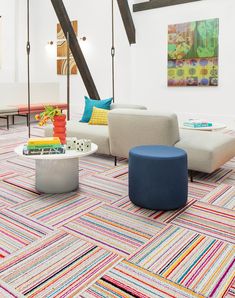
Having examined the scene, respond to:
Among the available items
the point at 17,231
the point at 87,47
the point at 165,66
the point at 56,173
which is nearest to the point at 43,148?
the point at 56,173

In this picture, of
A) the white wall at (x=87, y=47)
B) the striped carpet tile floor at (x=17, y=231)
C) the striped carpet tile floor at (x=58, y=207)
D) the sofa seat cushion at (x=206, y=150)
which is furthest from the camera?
the white wall at (x=87, y=47)

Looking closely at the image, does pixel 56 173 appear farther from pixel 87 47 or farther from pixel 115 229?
pixel 87 47

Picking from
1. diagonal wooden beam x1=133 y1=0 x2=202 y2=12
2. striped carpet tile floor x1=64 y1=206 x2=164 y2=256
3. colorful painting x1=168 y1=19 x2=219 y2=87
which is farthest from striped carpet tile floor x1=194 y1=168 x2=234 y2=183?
diagonal wooden beam x1=133 y1=0 x2=202 y2=12

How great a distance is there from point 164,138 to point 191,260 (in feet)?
5.47

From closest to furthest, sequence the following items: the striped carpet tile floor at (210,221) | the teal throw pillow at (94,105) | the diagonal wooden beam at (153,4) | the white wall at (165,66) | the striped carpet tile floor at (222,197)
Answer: the striped carpet tile floor at (210,221)
the striped carpet tile floor at (222,197)
the teal throw pillow at (94,105)
the white wall at (165,66)
the diagonal wooden beam at (153,4)

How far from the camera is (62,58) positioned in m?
9.80

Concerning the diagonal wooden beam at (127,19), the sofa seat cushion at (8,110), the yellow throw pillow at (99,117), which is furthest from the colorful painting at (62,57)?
the yellow throw pillow at (99,117)

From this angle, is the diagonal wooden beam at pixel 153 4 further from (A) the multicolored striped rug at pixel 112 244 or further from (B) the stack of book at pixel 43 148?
(B) the stack of book at pixel 43 148

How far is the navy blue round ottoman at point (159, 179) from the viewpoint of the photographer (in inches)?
106

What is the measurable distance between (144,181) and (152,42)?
5980mm

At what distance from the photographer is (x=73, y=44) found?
809 cm

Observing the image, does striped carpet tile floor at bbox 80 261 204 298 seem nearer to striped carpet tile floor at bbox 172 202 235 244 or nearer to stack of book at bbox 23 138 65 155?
striped carpet tile floor at bbox 172 202 235 244

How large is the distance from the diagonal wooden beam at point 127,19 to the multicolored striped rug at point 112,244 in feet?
18.5

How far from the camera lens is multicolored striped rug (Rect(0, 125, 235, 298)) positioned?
1.82 metres
